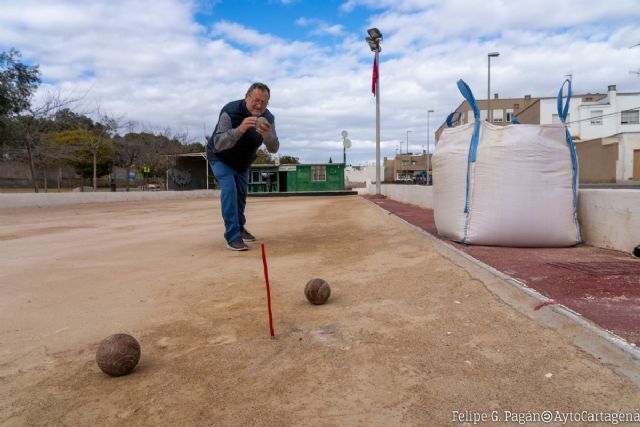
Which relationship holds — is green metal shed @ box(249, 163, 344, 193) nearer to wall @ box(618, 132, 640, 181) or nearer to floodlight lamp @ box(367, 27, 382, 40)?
floodlight lamp @ box(367, 27, 382, 40)

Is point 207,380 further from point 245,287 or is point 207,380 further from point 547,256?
point 547,256

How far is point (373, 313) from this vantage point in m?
2.98

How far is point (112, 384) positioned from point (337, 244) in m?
4.28

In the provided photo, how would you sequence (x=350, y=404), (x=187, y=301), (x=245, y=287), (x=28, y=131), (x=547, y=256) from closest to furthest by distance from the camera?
(x=350, y=404), (x=187, y=301), (x=245, y=287), (x=547, y=256), (x=28, y=131)

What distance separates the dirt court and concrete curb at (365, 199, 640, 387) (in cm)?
6

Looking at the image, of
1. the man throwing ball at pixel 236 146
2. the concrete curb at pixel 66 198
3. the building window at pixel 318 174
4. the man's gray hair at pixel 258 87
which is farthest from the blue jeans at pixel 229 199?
the building window at pixel 318 174

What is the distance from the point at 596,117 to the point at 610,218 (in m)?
49.6

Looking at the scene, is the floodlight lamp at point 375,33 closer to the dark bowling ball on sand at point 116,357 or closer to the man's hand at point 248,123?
the man's hand at point 248,123

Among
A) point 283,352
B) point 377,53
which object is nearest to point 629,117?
point 377,53

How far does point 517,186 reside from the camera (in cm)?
480

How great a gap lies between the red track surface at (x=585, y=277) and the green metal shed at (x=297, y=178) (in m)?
33.6

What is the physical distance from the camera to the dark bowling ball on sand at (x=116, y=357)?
2.11 m

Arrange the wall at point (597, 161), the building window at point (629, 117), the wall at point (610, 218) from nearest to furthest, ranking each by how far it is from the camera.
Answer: the wall at point (610, 218)
the wall at point (597, 161)
the building window at point (629, 117)

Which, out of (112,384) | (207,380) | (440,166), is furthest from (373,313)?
(440,166)
